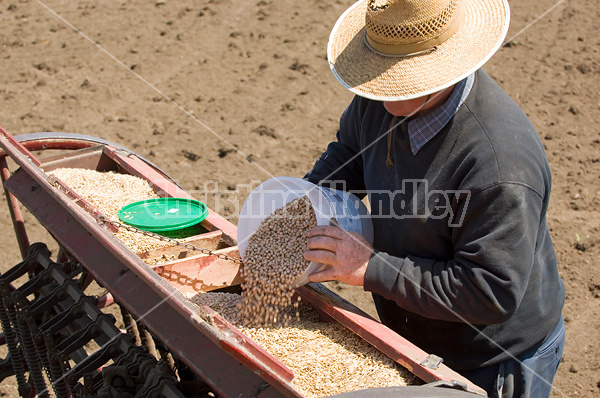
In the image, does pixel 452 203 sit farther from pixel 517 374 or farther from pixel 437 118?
pixel 517 374

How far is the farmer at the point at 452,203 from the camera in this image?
2.04 m

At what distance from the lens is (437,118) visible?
2.21 meters

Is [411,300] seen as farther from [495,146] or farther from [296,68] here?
[296,68]

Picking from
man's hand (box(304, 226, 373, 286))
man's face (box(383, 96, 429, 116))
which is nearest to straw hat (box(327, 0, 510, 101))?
man's face (box(383, 96, 429, 116))

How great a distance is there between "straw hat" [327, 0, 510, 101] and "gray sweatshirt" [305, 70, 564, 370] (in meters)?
0.17

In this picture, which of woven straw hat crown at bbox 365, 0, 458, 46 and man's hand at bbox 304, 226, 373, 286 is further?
man's hand at bbox 304, 226, 373, 286

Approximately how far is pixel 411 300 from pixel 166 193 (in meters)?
1.55

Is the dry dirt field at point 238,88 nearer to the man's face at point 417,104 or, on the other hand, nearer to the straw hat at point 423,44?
the man's face at point 417,104

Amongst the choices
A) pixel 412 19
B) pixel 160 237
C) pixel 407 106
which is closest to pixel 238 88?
pixel 160 237

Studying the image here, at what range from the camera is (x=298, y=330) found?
2430 millimetres

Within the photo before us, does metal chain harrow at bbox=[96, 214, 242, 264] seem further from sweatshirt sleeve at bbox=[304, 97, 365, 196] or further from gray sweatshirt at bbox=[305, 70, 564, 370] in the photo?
gray sweatshirt at bbox=[305, 70, 564, 370]

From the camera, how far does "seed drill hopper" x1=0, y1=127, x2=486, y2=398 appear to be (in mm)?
2104

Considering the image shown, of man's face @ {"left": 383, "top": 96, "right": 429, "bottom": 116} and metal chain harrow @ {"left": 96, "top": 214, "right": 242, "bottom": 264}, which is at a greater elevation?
man's face @ {"left": 383, "top": 96, "right": 429, "bottom": 116}

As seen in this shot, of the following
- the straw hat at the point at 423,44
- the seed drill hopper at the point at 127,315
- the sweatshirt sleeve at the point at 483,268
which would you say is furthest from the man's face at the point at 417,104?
the seed drill hopper at the point at 127,315
